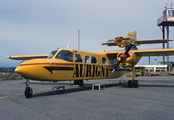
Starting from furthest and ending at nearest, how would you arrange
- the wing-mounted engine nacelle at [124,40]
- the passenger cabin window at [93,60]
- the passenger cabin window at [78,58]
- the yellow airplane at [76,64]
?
the wing-mounted engine nacelle at [124,40], the passenger cabin window at [93,60], the passenger cabin window at [78,58], the yellow airplane at [76,64]

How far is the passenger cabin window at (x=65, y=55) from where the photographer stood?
10.6 meters

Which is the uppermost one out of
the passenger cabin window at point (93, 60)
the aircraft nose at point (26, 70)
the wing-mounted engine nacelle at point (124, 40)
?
the wing-mounted engine nacelle at point (124, 40)

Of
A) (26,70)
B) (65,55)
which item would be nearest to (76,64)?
(65,55)

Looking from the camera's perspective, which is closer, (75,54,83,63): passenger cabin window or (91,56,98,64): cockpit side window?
(75,54,83,63): passenger cabin window

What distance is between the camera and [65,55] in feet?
35.4

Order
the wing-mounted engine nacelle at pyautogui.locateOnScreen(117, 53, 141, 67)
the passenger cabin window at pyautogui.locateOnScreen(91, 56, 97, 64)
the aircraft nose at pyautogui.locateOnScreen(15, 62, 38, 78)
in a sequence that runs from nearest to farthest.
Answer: the aircraft nose at pyautogui.locateOnScreen(15, 62, 38, 78) → the passenger cabin window at pyautogui.locateOnScreen(91, 56, 97, 64) → the wing-mounted engine nacelle at pyautogui.locateOnScreen(117, 53, 141, 67)

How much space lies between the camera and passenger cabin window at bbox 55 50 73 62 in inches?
419

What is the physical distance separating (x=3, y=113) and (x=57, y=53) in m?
5.69

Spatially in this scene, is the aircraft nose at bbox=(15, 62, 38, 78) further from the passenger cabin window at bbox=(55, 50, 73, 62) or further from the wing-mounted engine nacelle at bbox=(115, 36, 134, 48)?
Result: the wing-mounted engine nacelle at bbox=(115, 36, 134, 48)

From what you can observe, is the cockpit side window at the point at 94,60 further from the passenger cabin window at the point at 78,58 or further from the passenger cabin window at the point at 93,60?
the passenger cabin window at the point at 78,58

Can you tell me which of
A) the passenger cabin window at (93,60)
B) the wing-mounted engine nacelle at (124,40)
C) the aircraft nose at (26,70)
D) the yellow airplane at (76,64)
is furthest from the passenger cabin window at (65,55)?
the wing-mounted engine nacelle at (124,40)

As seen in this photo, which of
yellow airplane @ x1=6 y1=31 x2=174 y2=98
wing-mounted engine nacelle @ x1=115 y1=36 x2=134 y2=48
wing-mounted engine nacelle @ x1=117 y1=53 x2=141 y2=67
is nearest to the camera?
yellow airplane @ x1=6 y1=31 x2=174 y2=98

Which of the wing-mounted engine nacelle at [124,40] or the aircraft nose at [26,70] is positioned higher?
the wing-mounted engine nacelle at [124,40]

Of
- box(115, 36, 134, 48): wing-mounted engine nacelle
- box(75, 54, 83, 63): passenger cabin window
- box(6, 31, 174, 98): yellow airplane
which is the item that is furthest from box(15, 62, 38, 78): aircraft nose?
box(115, 36, 134, 48): wing-mounted engine nacelle
